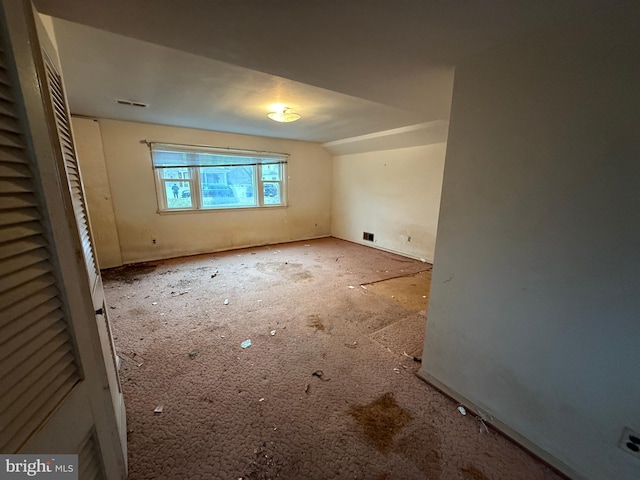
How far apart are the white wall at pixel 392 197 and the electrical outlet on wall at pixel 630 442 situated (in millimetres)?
3347

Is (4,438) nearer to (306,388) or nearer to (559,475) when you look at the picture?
(306,388)

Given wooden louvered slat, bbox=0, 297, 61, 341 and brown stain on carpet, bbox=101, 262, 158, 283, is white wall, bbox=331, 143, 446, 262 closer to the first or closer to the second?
brown stain on carpet, bbox=101, 262, 158, 283

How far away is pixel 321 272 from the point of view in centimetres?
387

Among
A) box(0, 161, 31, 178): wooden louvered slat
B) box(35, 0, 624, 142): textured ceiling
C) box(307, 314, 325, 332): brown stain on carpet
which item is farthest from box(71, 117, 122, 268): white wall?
box(0, 161, 31, 178): wooden louvered slat

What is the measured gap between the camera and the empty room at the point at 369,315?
723mm

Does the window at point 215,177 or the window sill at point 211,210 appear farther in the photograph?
the window sill at point 211,210

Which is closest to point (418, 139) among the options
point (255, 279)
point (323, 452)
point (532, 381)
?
point (255, 279)

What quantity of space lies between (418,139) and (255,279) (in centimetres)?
337

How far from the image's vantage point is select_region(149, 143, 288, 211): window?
4.20 meters

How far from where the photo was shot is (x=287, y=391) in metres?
1.69

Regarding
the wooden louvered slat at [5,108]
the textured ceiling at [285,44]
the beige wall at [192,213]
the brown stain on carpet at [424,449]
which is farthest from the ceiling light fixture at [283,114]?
the brown stain on carpet at [424,449]

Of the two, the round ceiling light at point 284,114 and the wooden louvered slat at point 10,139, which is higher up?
the round ceiling light at point 284,114

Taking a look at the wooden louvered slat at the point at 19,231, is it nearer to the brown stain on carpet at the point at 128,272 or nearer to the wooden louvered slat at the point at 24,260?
the wooden louvered slat at the point at 24,260

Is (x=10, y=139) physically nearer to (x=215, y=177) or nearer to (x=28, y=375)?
(x=28, y=375)
